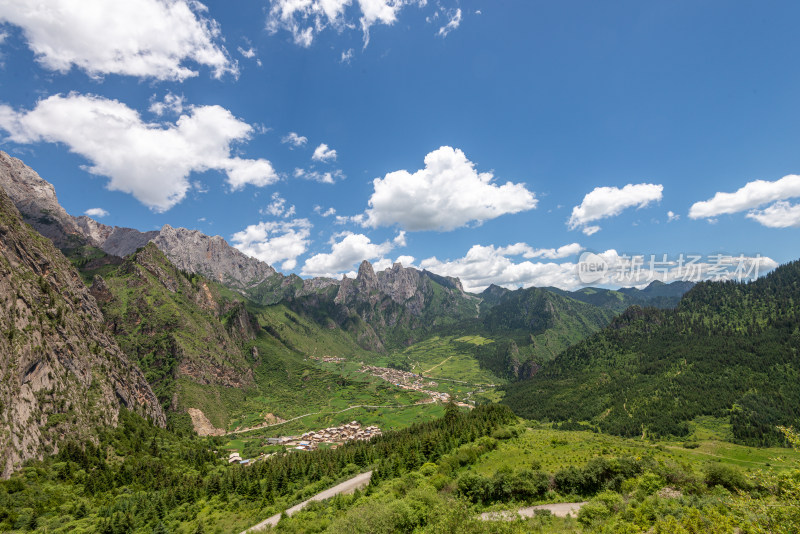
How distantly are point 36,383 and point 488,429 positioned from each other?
490 ft

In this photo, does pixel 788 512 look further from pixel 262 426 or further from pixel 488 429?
pixel 262 426

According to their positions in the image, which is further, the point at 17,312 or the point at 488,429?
the point at 17,312

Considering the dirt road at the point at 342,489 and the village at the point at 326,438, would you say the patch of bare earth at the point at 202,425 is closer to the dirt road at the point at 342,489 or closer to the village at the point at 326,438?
the village at the point at 326,438

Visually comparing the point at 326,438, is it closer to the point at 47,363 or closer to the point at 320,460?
the point at 320,460

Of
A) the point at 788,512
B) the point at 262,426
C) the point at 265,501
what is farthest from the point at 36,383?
the point at 788,512

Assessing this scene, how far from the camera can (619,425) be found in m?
181

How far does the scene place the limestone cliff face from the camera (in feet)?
313

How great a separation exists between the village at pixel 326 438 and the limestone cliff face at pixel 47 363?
190 feet

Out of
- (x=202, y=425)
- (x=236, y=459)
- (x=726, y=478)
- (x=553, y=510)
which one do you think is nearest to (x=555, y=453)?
(x=553, y=510)

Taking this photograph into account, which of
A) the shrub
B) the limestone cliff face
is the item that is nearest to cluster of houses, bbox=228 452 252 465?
the limestone cliff face

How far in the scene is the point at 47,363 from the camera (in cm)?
11169

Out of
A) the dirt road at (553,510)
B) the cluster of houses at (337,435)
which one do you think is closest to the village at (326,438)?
the cluster of houses at (337,435)

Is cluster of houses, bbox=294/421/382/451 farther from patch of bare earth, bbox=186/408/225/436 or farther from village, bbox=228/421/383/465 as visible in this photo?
patch of bare earth, bbox=186/408/225/436

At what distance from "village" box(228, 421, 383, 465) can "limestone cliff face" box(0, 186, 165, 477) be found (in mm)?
57953
